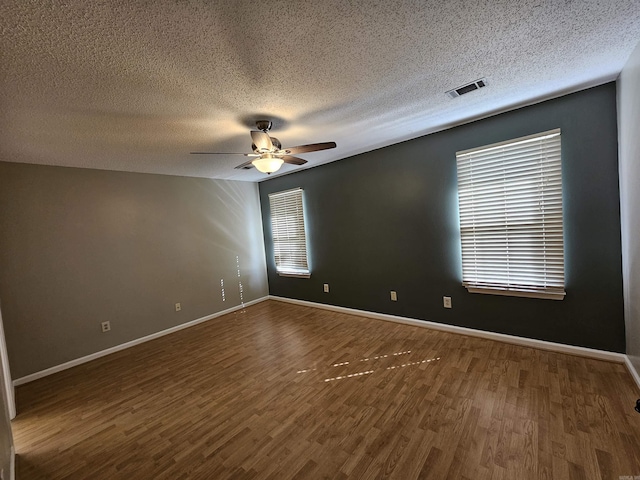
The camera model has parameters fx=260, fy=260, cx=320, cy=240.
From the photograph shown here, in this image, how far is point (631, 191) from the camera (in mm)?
1944

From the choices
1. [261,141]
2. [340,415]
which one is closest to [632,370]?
[340,415]

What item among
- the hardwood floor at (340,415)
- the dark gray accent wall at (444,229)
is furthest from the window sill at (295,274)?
the hardwood floor at (340,415)

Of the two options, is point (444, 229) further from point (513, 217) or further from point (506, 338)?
point (506, 338)

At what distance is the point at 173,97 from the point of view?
1867mm

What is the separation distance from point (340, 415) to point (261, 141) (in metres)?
2.27

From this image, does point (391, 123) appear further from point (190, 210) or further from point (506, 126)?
point (190, 210)

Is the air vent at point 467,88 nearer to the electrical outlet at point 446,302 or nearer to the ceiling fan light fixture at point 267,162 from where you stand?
the ceiling fan light fixture at point 267,162

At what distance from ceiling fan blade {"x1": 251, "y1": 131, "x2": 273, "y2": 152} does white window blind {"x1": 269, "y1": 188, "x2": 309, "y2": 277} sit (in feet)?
7.65

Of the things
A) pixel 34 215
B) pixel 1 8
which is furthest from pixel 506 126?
pixel 34 215

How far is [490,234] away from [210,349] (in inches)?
141

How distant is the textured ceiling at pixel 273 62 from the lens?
1220 mm

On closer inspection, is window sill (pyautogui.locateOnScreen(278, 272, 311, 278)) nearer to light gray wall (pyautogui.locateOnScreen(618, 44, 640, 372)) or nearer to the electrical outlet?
the electrical outlet

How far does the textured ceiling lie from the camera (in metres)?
1.22

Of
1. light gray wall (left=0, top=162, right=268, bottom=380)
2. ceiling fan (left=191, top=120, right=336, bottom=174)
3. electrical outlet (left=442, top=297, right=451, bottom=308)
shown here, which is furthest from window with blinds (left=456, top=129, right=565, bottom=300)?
light gray wall (left=0, top=162, right=268, bottom=380)
